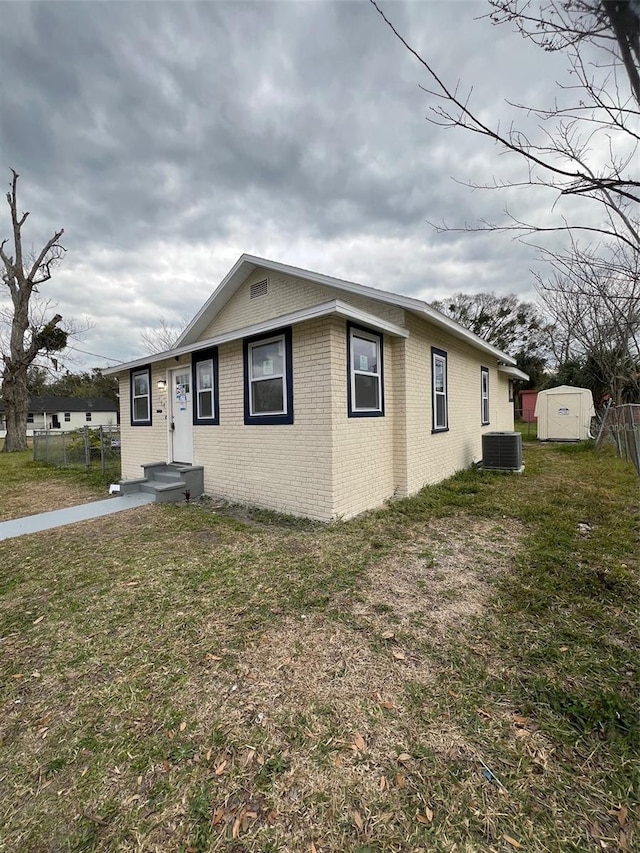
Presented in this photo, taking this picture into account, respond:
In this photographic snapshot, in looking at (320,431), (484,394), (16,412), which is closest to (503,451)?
(484,394)

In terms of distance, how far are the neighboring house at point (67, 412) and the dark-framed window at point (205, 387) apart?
38.9m

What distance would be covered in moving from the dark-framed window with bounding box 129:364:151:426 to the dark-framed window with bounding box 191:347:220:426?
1751mm

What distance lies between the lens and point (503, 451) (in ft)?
27.8

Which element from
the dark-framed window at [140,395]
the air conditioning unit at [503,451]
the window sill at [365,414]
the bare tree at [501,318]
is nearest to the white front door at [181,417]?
the dark-framed window at [140,395]

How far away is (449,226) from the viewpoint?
2213 millimetres

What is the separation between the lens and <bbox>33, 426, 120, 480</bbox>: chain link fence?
39.3 feet

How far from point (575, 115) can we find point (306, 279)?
5.33 meters

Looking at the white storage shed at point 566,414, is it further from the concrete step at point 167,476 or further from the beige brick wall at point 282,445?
the concrete step at point 167,476

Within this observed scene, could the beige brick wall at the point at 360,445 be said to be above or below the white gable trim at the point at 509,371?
below

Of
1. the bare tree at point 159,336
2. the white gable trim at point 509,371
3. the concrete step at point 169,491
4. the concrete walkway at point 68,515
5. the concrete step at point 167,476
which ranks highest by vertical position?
the bare tree at point 159,336

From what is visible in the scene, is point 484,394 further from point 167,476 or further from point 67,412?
point 67,412

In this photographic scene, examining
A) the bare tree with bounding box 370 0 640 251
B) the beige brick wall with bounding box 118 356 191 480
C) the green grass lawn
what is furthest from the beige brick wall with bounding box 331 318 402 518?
the beige brick wall with bounding box 118 356 191 480

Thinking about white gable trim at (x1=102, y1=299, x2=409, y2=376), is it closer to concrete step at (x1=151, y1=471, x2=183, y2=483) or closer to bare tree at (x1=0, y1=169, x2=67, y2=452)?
concrete step at (x1=151, y1=471, x2=183, y2=483)

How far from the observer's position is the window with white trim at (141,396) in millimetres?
8474
